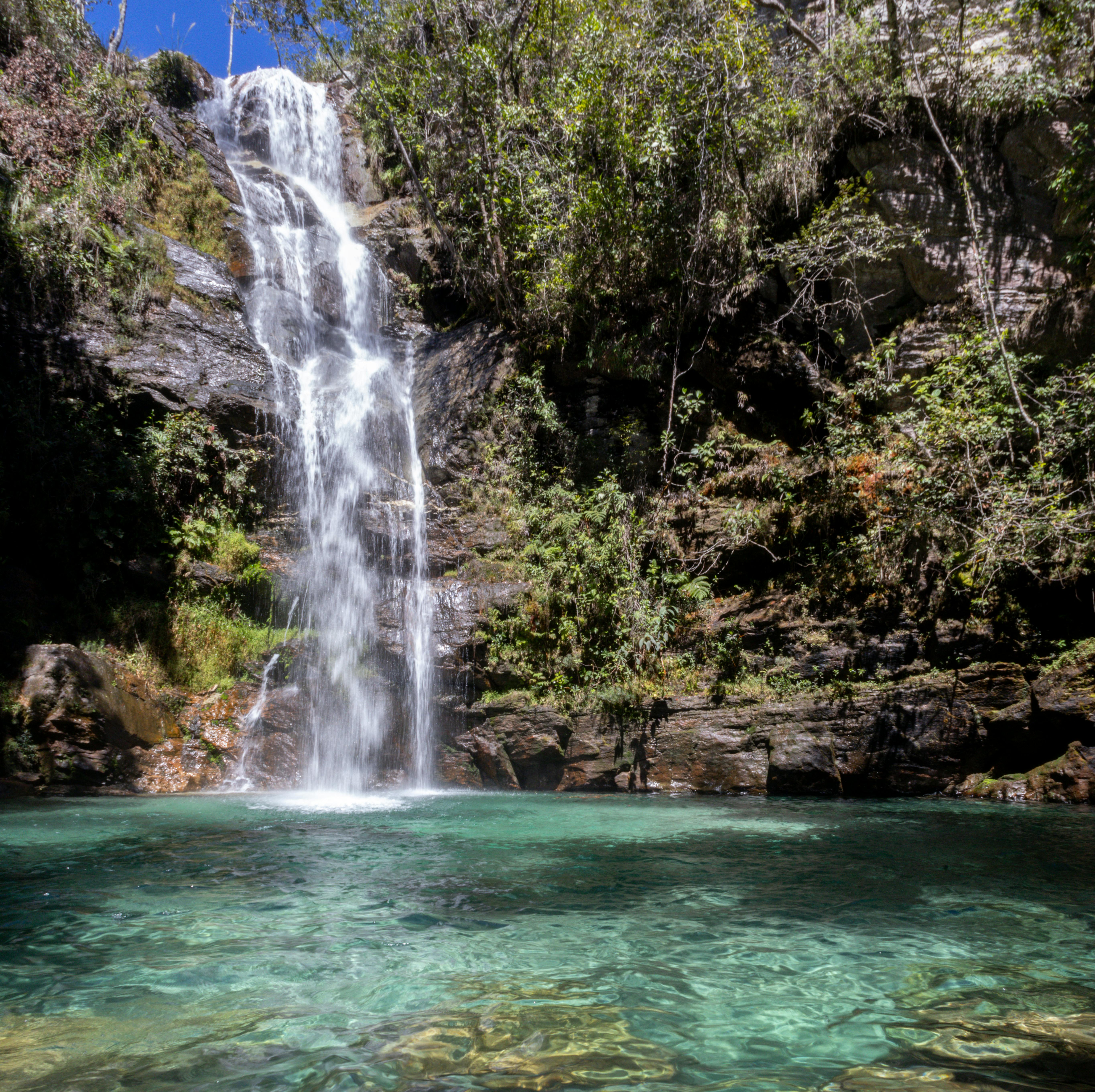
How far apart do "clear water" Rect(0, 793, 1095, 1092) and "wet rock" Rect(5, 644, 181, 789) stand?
2793 millimetres

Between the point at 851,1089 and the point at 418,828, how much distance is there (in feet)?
14.7

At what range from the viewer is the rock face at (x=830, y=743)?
7.46m

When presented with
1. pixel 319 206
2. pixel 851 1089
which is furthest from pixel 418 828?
pixel 319 206

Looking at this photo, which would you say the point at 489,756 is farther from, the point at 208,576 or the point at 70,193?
the point at 70,193

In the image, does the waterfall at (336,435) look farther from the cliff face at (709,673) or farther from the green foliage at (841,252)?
the green foliage at (841,252)

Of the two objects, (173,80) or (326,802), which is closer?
(326,802)

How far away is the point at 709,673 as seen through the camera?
9.22m

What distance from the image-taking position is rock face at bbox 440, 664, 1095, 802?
294 inches

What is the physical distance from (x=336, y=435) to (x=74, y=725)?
627 centimetres

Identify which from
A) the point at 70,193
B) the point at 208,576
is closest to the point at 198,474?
the point at 208,576

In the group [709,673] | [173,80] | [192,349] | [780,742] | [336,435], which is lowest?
[780,742]

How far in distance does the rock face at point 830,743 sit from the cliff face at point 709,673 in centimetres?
2

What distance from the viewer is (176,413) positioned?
11.3m

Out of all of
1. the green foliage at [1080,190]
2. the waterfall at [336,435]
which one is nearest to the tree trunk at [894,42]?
the green foliage at [1080,190]
